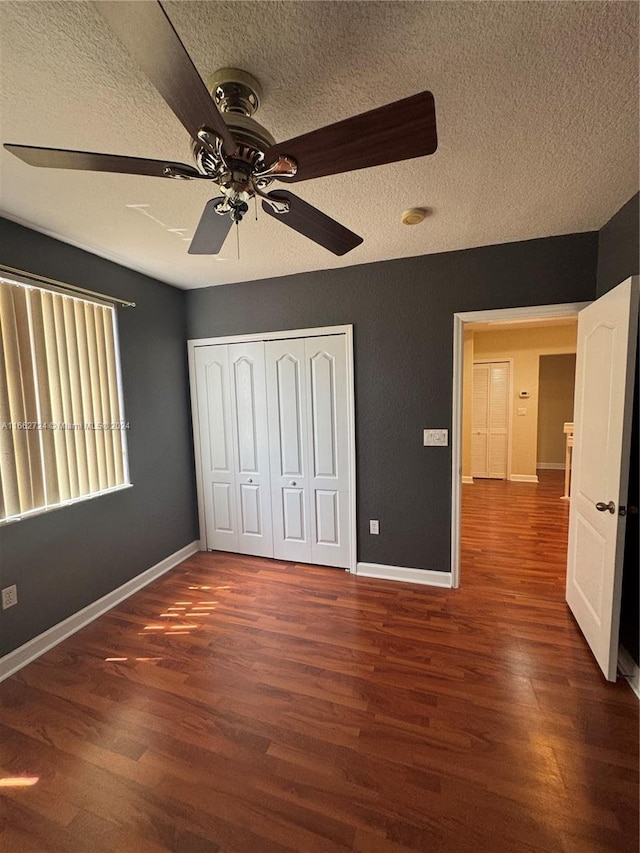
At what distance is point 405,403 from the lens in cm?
281

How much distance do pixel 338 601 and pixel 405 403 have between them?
5.28 feet

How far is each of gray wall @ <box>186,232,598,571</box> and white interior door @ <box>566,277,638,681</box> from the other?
0.61 m

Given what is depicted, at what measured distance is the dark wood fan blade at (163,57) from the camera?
26.5 inches

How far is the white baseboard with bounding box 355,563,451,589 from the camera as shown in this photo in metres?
2.79

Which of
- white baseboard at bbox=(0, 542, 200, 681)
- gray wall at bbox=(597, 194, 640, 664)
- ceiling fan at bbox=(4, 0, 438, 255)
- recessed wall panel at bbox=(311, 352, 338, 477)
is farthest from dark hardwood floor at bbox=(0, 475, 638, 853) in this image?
ceiling fan at bbox=(4, 0, 438, 255)

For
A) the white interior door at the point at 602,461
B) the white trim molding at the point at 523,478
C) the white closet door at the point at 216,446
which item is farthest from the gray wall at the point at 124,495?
the white trim molding at the point at 523,478

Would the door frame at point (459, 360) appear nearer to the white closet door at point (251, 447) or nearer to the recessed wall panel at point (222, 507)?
the white closet door at point (251, 447)

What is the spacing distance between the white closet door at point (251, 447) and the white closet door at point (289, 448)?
74 mm

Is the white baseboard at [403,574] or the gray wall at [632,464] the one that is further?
the white baseboard at [403,574]

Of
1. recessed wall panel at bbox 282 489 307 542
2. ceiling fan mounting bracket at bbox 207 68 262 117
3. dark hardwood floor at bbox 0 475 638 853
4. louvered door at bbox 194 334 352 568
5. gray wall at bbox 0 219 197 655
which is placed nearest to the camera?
ceiling fan mounting bracket at bbox 207 68 262 117

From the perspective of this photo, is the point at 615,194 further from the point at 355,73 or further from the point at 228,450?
the point at 228,450

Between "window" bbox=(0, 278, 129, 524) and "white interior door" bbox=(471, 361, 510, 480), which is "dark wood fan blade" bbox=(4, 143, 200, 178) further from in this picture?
"white interior door" bbox=(471, 361, 510, 480)

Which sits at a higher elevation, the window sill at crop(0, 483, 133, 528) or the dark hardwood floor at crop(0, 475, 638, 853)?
the window sill at crop(0, 483, 133, 528)

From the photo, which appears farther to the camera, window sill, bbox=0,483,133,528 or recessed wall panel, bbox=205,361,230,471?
recessed wall panel, bbox=205,361,230,471
